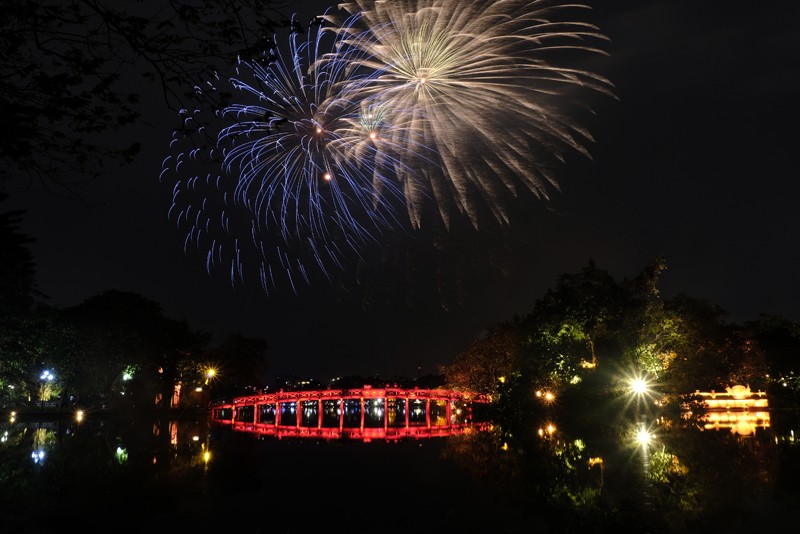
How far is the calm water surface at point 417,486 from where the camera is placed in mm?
12930

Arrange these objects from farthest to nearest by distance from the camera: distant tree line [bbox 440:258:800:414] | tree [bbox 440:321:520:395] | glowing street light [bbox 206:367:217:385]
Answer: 1. glowing street light [bbox 206:367:217:385]
2. tree [bbox 440:321:520:395]
3. distant tree line [bbox 440:258:800:414]

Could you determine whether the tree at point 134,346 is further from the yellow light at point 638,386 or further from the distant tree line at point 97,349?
the yellow light at point 638,386

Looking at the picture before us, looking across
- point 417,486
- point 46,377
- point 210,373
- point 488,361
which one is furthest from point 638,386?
point 46,377

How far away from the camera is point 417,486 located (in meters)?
18.6

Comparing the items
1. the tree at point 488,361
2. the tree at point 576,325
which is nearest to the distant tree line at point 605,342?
the tree at point 576,325

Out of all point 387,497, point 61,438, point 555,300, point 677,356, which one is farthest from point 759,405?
point 61,438

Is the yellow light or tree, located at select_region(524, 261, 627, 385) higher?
tree, located at select_region(524, 261, 627, 385)

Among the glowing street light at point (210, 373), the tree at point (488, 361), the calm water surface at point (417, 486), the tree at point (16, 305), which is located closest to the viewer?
the calm water surface at point (417, 486)

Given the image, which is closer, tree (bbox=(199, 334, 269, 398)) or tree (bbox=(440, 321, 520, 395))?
tree (bbox=(440, 321, 520, 395))

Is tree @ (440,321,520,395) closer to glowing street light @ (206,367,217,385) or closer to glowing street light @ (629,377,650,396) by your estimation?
glowing street light @ (629,377,650,396)

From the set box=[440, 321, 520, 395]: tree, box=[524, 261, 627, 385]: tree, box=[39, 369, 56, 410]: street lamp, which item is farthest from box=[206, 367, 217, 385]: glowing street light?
box=[524, 261, 627, 385]: tree

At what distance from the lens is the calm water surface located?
12930mm

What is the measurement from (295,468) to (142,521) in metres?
10.9

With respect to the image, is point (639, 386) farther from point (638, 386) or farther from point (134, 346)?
point (134, 346)
